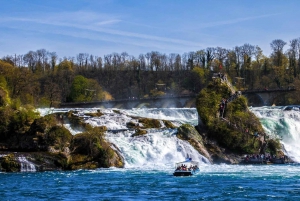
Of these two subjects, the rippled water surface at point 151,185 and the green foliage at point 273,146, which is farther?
the green foliage at point 273,146

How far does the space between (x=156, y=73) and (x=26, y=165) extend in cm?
8839

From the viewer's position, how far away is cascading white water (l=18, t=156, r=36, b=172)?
4584 centimetres

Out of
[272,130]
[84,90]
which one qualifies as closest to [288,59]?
[84,90]

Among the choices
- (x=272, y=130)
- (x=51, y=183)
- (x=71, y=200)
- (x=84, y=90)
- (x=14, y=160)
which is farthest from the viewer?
(x=84, y=90)

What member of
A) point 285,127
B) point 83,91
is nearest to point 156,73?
point 83,91

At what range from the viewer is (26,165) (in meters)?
46.0

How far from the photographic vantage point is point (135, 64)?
13400 cm

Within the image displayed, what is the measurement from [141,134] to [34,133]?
1041 centimetres

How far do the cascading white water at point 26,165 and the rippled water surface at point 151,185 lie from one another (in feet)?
6.14

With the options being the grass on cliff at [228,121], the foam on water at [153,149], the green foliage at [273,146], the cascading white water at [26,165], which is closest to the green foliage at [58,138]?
the cascading white water at [26,165]

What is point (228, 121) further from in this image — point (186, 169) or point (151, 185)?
point (151, 185)

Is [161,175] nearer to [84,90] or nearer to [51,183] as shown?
[51,183]

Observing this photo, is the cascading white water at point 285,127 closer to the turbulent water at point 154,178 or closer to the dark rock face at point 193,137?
the turbulent water at point 154,178

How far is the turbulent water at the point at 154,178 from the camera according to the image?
3312 cm
